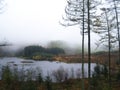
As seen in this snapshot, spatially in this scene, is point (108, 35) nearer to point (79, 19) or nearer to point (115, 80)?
point (79, 19)

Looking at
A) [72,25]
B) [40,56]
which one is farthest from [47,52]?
[72,25]

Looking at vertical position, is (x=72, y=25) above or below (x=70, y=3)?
A: below

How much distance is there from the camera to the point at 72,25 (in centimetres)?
2298

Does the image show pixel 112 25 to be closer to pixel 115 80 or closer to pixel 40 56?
pixel 115 80

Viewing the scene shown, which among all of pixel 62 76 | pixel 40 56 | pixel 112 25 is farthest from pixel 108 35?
pixel 40 56

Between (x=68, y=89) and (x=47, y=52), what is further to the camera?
(x=47, y=52)

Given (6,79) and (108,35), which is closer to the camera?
(108,35)

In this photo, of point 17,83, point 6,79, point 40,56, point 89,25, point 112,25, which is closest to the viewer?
point 89,25

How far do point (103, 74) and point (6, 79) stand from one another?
16.5 meters

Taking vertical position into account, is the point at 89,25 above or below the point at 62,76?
above

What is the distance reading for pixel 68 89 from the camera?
3288 centimetres

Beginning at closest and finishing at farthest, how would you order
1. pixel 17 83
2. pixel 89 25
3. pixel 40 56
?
1. pixel 89 25
2. pixel 17 83
3. pixel 40 56

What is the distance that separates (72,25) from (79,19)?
2.85 ft

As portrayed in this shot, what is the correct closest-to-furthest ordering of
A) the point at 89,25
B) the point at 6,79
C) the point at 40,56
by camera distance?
1. the point at 89,25
2. the point at 6,79
3. the point at 40,56
